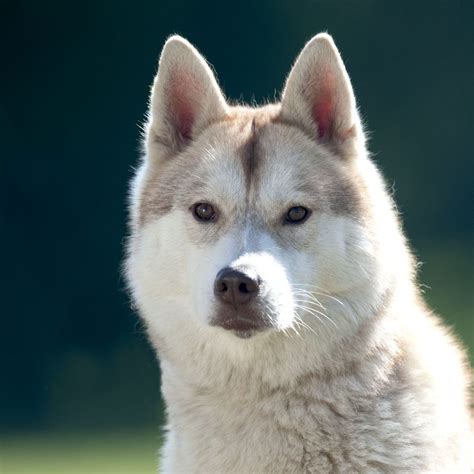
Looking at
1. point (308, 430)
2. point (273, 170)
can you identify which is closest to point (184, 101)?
point (273, 170)

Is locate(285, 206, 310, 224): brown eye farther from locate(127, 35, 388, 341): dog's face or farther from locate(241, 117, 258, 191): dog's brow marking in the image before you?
locate(241, 117, 258, 191): dog's brow marking

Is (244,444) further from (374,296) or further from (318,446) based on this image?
(374,296)

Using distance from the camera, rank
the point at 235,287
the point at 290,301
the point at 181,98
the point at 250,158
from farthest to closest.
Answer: the point at 181,98 → the point at 250,158 → the point at 290,301 → the point at 235,287

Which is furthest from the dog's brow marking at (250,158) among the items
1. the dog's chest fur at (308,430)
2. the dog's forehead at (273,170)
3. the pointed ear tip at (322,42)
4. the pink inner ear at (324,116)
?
the dog's chest fur at (308,430)

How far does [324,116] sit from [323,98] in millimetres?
82

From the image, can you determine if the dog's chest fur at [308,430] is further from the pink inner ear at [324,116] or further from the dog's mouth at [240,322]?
the pink inner ear at [324,116]

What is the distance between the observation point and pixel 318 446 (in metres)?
3.54

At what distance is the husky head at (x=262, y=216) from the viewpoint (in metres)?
3.62

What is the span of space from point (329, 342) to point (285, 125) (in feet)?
3.00

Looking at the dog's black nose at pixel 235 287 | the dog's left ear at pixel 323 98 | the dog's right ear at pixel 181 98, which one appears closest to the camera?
the dog's black nose at pixel 235 287

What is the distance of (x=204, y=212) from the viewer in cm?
384

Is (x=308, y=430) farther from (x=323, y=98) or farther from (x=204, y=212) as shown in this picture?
(x=323, y=98)

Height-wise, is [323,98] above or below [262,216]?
above

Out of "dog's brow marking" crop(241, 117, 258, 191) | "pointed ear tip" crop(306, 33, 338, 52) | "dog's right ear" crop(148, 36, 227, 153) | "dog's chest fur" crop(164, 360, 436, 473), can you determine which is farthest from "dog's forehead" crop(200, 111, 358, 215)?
"dog's chest fur" crop(164, 360, 436, 473)
